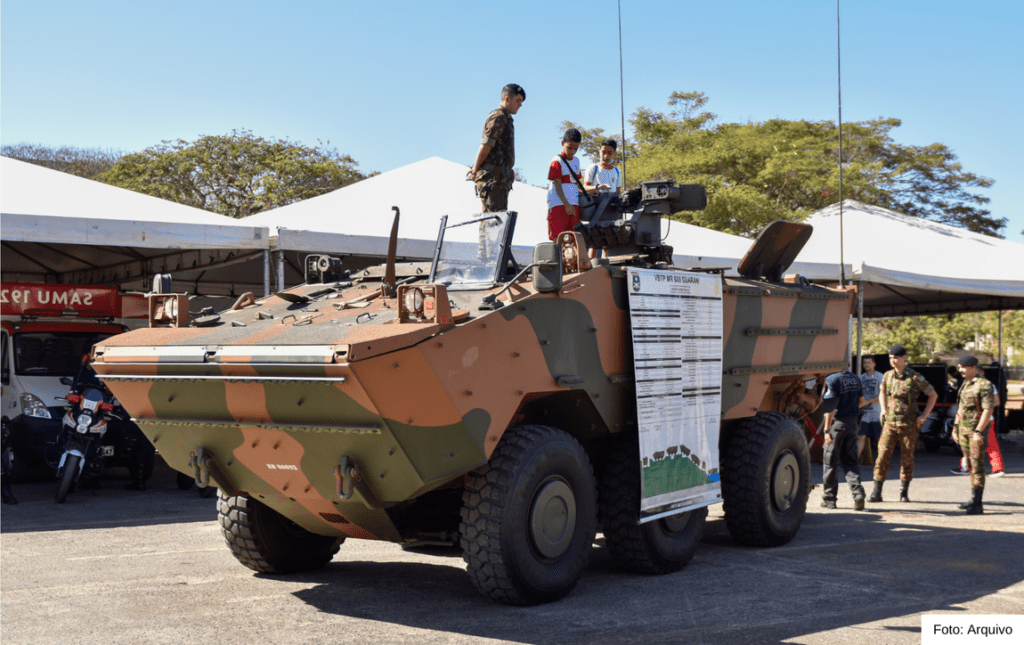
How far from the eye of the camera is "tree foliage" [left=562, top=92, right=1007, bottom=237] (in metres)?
29.5

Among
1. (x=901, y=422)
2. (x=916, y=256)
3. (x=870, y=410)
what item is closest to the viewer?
(x=901, y=422)

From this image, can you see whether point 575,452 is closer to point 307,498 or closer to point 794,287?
point 307,498

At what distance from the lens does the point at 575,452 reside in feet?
21.7

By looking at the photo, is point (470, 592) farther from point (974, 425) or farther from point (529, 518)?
point (974, 425)

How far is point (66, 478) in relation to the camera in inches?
440

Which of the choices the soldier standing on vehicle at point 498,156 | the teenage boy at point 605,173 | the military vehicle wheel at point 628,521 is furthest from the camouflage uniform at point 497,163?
the military vehicle wheel at point 628,521

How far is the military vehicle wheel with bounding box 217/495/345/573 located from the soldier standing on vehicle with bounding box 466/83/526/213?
8.74 ft

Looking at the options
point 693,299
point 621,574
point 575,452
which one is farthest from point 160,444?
point 693,299

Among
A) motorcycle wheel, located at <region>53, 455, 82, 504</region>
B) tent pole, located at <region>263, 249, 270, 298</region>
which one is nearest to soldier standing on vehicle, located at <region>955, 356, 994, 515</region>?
tent pole, located at <region>263, 249, 270, 298</region>

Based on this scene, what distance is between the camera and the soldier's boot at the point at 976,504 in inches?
411

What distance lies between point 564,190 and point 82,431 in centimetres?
623

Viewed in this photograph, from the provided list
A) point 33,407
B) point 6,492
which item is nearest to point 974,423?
point 6,492

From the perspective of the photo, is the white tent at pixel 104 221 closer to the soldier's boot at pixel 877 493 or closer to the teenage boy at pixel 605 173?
the teenage boy at pixel 605 173

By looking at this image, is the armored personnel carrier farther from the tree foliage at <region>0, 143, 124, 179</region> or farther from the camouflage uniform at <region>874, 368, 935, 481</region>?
the tree foliage at <region>0, 143, 124, 179</region>
